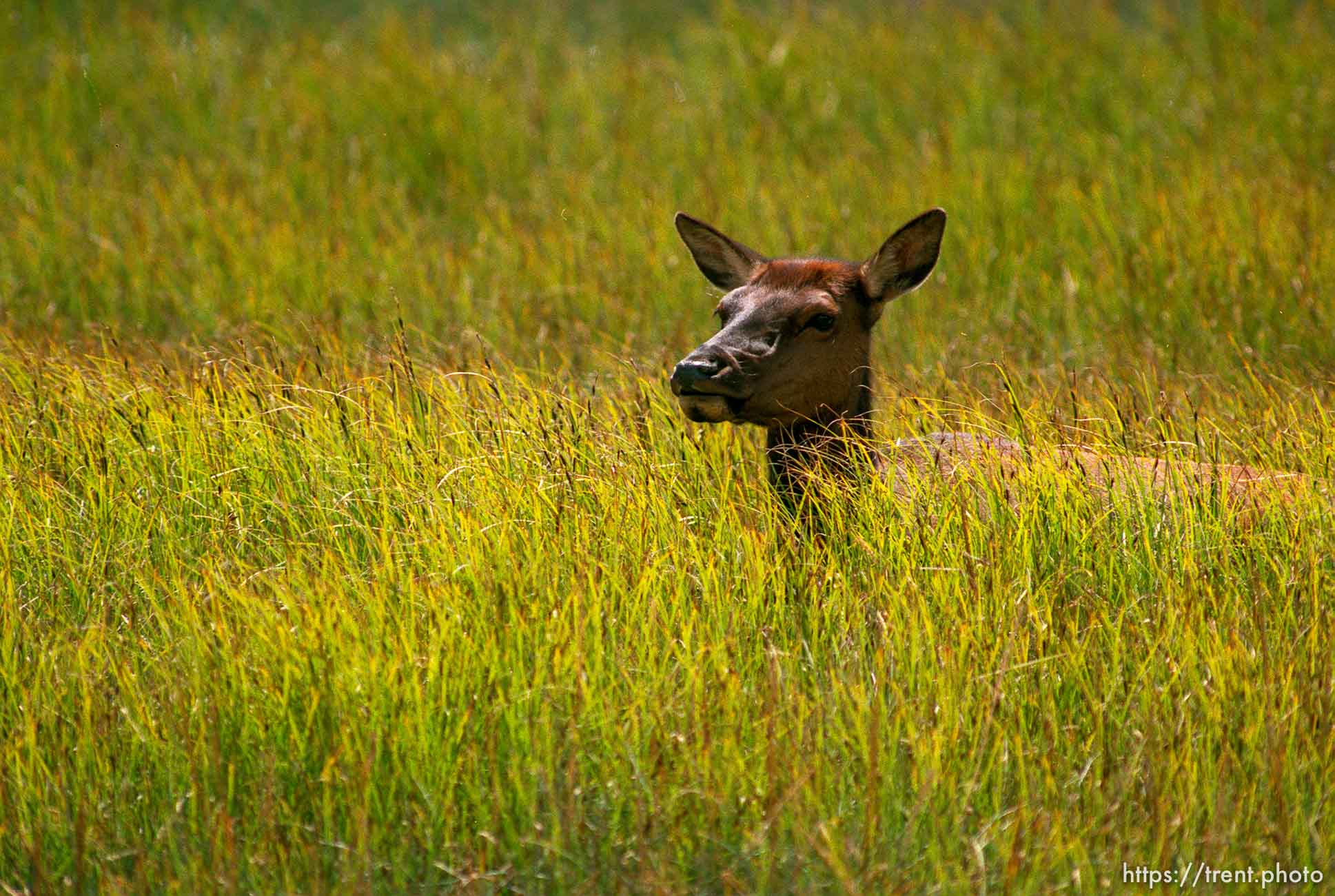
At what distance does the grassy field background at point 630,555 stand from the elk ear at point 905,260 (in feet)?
1.45

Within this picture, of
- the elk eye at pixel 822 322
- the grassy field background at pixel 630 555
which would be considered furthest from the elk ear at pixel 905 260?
the grassy field background at pixel 630 555

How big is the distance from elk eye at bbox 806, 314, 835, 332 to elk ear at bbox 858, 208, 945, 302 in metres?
0.30

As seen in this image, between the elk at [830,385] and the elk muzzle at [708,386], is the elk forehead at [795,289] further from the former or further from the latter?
the elk muzzle at [708,386]

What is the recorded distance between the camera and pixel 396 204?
10539 millimetres

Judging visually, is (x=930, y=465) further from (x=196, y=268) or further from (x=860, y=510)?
(x=196, y=268)

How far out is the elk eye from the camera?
566 centimetres

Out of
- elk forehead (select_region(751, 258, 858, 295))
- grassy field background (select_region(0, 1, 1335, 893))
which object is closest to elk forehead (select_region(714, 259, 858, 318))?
elk forehead (select_region(751, 258, 858, 295))

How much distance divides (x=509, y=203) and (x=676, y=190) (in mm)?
1176

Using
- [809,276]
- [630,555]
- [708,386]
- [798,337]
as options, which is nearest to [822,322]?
[798,337]

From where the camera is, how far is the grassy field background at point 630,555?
379cm

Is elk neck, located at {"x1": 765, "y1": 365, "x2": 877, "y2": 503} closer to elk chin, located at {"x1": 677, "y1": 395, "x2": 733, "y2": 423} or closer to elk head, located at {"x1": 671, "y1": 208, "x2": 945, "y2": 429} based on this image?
elk head, located at {"x1": 671, "y1": 208, "x2": 945, "y2": 429}

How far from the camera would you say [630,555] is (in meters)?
4.95

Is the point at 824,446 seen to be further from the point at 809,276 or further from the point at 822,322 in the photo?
the point at 809,276

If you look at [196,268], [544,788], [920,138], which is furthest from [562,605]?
[920,138]
